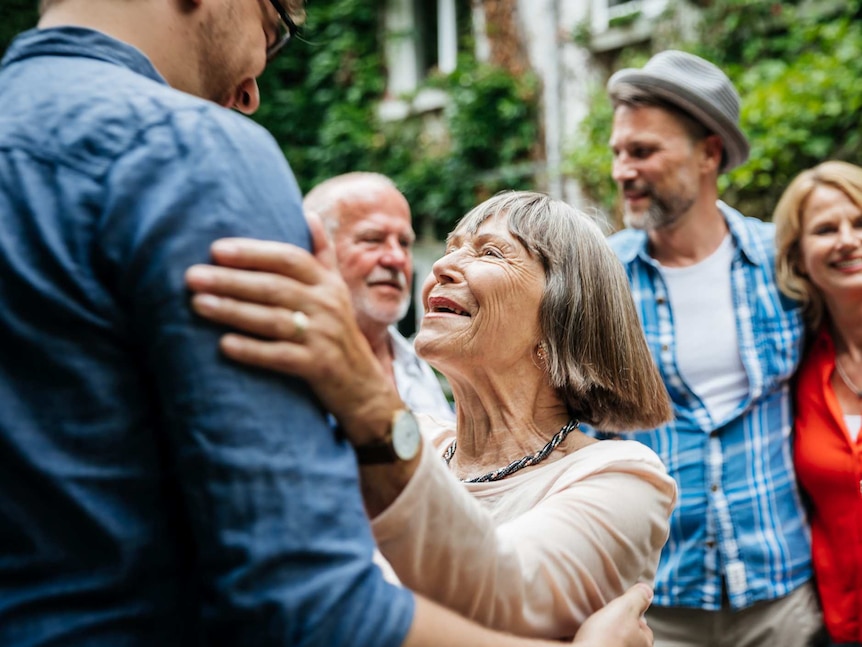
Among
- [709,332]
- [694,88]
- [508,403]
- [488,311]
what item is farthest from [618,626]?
[694,88]

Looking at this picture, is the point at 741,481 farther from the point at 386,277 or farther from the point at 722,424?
the point at 386,277

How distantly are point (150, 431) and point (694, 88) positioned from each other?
3325mm

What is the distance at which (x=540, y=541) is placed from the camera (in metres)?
1.65

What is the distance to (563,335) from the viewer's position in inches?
88.1

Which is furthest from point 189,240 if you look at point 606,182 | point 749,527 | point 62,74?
point 606,182

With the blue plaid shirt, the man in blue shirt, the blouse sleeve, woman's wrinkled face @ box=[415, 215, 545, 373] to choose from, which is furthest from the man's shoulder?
the blue plaid shirt

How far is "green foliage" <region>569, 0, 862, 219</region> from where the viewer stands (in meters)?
5.75

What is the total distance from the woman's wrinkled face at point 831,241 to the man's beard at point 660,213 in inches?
17.9

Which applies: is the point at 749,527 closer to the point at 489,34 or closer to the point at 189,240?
the point at 189,240

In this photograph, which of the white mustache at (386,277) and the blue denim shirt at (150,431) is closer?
the blue denim shirt at (150,431)

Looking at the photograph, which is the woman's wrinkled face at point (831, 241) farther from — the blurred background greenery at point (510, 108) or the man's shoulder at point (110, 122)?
the man's shoulder at point (110, 122)

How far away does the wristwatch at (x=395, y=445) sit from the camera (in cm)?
118

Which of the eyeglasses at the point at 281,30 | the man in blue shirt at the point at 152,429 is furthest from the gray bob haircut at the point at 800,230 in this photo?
the man in blue shirt at the point at 152,429

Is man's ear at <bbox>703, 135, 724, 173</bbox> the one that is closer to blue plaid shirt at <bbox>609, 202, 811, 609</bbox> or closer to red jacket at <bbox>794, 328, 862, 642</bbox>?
blue plaid shirt at <bbox>609, 202, 811, 609</bbox>
